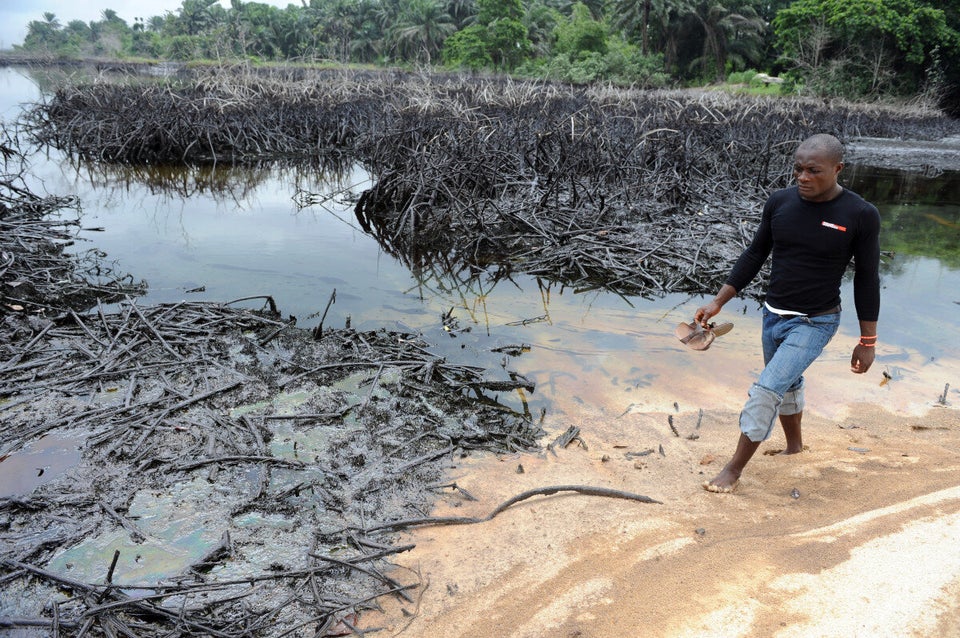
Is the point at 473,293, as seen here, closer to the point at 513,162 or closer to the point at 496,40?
the point at 513,162

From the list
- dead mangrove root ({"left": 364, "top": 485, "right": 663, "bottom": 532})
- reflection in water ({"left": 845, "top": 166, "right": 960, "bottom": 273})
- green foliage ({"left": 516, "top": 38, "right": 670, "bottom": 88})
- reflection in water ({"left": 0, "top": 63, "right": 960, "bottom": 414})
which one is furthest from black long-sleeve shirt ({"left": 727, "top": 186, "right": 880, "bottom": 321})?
green foliage ({"left": 516, "top": 38, "right": 670, "bottom": 88})

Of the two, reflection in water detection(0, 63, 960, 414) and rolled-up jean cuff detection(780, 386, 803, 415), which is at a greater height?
rolled-up jean cuff detection(780, 386, 803, 415)

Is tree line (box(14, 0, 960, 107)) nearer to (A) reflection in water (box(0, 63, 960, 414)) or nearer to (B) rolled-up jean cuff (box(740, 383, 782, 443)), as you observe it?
(A) reflection in water (box(0, 63, 960, 414))

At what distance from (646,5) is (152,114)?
33103 millimetres

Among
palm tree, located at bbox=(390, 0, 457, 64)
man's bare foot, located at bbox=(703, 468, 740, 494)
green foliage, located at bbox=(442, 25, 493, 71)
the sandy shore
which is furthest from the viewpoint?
palm tree, located at bbox=(390, 0, 457, 64)

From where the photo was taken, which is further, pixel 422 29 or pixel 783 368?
pixel 422 29

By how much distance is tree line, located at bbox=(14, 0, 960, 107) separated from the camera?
2745 cm

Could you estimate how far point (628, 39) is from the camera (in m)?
42.4

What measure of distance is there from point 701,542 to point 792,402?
985mm

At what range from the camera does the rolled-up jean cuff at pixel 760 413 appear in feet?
9.43

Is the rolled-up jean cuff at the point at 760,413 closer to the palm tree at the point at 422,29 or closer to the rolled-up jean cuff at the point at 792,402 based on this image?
the rolled-up jean cuff at the point at 792,402

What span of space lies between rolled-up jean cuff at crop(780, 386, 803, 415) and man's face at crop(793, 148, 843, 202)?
37.1 inches

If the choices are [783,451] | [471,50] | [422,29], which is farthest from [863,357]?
[422,29]

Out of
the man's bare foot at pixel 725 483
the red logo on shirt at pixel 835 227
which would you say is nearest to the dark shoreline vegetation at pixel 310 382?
the man's bare foot at pixel 725 483
